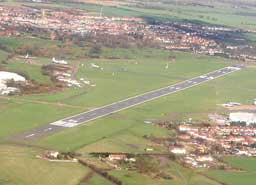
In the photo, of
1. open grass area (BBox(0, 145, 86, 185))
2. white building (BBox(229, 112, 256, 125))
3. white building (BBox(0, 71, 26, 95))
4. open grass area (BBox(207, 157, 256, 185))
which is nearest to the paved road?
open grass area (BBox(0, 145, 86, 185))

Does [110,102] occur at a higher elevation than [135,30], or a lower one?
lower

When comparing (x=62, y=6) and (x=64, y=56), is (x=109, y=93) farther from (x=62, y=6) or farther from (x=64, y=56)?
(x=62, y=6)

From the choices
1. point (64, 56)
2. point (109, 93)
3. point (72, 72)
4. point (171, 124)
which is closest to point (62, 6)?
point (64, 56)

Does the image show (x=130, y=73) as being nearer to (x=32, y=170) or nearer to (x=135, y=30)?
(x=135, y=30)

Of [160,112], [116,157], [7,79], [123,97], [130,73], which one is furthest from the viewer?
[130,73]

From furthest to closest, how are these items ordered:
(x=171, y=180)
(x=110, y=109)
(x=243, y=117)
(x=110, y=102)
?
(x=110, y=102) < (x=243, y=117) < (x=110, y=109) < (x=171, y=180)

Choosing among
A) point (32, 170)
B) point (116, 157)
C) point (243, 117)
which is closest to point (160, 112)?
point (243, 117)

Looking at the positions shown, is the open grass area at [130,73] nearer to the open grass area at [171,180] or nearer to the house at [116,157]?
the house at [116,157]
